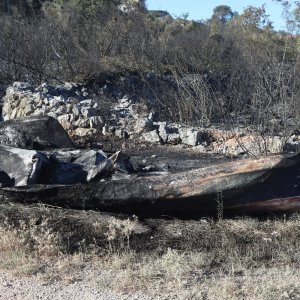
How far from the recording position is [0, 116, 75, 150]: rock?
7.32 metres

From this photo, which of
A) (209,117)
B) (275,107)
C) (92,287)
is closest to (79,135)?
(209,117)

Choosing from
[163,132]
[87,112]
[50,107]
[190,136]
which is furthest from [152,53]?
[190,136]

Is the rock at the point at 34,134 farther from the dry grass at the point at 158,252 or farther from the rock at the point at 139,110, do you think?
the rock at the point at 139,110

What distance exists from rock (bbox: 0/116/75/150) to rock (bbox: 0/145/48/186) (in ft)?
3.48

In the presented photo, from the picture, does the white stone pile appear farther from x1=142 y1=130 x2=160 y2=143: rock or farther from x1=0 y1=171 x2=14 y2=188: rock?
x1=0 y1=171 x2=14 y2=188: rock

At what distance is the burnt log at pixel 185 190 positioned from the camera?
17.2ft

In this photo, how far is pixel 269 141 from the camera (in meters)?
8.66

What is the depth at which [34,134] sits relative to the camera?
7.61 metres

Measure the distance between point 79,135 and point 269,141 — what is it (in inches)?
166

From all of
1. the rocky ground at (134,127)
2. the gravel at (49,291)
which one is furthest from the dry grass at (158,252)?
the rocky ground at (134,127)

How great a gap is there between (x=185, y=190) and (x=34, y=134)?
10.0 feet

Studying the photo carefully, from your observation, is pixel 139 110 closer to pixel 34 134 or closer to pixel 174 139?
pixel 174 139

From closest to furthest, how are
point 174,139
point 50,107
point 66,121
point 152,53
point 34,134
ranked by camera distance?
1. point 34,134
2. point 174,139
3. point 66,121
4. point 50,107
5. point 152,53

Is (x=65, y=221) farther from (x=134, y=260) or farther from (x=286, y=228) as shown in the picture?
(x=286, y=228)
